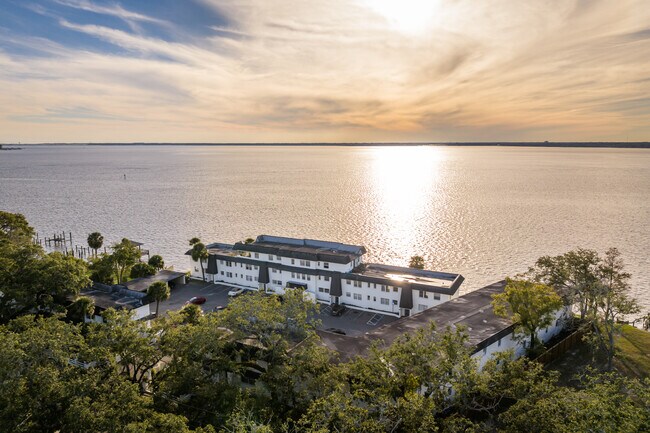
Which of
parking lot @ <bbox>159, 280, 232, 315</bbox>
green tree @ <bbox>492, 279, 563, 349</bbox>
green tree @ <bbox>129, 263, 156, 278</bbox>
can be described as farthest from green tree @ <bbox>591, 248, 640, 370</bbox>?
green tree @ <bbox>129, 263, 156, 278</bbox>

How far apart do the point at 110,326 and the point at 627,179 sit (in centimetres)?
23454

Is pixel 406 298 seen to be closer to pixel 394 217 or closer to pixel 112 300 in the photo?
pixel 112 300

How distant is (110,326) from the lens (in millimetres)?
28891

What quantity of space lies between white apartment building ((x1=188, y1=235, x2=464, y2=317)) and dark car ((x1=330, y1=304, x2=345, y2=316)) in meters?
1.45

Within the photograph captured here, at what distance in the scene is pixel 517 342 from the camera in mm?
42500

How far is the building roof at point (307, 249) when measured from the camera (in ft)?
194

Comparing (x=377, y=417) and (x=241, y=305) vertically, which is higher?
(x=241, y=305)

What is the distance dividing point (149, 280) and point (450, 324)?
46.8 meters

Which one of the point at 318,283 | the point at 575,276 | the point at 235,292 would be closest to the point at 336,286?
the point at 318,283

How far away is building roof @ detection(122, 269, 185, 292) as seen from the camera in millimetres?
60250

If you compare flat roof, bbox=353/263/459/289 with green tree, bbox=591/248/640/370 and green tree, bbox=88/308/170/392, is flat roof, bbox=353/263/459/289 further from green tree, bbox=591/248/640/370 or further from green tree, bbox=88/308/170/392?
green tree, bbox=88/308/170/392

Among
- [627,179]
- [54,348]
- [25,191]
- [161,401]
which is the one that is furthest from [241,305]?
[627,179]

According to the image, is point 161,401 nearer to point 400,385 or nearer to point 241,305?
point 241,305

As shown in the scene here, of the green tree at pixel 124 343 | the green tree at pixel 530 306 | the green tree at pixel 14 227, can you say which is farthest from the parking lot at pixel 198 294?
the green tree at pixel 530 306
